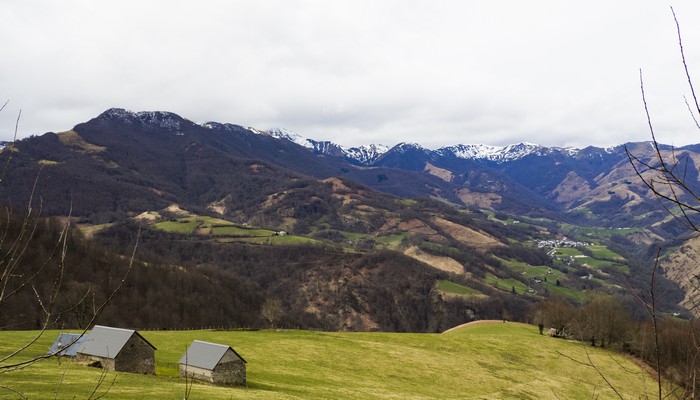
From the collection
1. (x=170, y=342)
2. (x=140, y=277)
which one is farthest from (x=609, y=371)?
(x=140, y=277)

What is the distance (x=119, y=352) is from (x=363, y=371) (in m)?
32.4

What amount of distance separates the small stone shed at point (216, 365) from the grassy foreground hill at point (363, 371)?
1.85m

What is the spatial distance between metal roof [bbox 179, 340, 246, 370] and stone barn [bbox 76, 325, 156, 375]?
4.53 meters

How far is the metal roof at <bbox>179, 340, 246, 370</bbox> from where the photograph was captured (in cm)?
4616

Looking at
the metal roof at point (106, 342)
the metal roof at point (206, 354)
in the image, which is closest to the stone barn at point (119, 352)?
the metal roof at point (106, 342)

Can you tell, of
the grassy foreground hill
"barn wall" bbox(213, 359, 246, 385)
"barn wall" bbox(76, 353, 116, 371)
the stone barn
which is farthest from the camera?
"barn wall" bbox(76, 353, 116, 371)

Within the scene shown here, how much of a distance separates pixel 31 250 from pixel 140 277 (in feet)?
121

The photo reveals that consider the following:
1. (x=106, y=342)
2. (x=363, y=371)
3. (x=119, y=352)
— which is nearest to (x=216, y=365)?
(x=119, y=352)

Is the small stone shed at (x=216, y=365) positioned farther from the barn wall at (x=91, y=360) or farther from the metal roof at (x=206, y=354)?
the barn wall at (x=91, y=360)

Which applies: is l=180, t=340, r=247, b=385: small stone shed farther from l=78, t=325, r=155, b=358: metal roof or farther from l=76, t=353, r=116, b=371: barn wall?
l=76, t=353, r=116, b=371: barn wall

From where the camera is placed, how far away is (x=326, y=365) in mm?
65000

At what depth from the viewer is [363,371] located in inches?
2530

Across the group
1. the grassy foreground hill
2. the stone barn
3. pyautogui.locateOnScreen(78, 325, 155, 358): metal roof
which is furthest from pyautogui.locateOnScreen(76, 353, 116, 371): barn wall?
the grassy foreground hill

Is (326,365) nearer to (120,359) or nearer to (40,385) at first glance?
(120,359)
